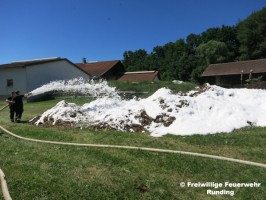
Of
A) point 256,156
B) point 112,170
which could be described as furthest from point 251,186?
point 112,170

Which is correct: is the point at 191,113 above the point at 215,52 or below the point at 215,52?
below

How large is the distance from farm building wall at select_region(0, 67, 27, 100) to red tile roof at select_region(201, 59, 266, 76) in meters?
25.3

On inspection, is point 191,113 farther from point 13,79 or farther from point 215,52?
point 215,52

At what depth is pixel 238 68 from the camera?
28438 mm

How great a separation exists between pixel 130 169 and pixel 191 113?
3977mm

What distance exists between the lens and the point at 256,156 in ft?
13.0

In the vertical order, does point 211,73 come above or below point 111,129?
above

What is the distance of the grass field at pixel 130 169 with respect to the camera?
9.02 ft

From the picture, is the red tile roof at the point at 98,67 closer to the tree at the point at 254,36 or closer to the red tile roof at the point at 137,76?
the red tile roof at the point at 137,76

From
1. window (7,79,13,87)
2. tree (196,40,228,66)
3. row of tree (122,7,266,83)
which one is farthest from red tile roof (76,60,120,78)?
tree (196,40,228,66)

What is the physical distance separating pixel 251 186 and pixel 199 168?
0.81m

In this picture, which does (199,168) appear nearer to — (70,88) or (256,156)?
(256,156)

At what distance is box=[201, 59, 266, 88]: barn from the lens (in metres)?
26.0

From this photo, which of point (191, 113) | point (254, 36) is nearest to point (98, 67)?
point (191, 113)
